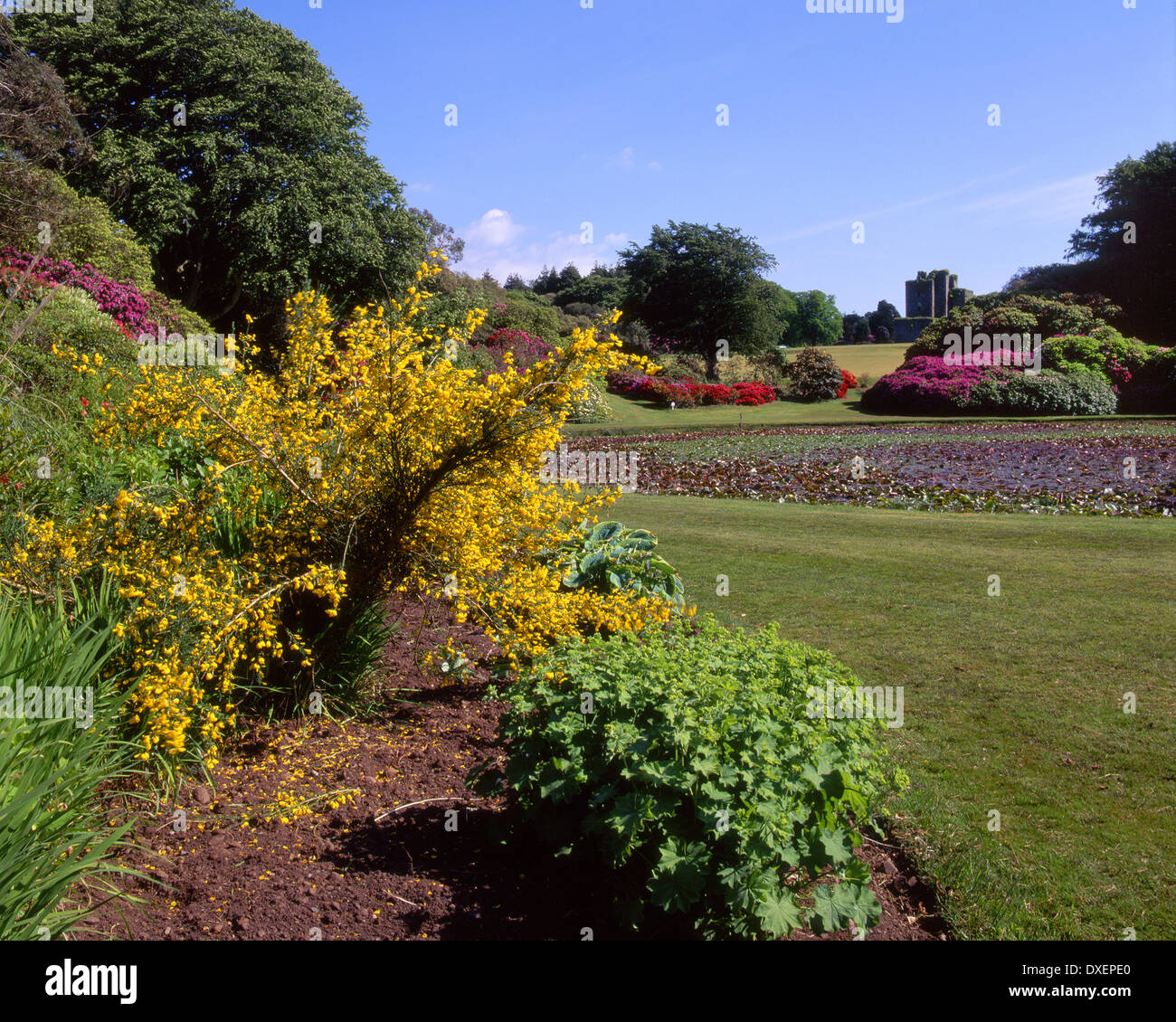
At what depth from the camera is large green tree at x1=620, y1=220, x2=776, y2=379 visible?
49656mm

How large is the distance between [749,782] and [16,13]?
3449cm

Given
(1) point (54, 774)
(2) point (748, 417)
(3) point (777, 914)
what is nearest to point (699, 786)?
(3) point (777, 914)

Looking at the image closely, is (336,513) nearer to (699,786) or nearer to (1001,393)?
(699,786)

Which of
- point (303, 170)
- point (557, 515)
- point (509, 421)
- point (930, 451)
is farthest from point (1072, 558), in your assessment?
point (303, 170)

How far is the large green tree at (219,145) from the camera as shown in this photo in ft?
82.8

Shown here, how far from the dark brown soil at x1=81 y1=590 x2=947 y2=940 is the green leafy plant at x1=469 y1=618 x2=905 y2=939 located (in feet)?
0.88

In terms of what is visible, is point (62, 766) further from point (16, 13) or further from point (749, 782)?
point (16, 13)

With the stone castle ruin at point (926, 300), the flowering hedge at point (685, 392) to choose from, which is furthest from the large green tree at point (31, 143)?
the stone castle ruin at point (926, 300)

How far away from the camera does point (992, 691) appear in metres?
5.38

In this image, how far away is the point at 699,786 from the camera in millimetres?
2785

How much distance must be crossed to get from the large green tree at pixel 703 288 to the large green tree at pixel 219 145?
25376mm

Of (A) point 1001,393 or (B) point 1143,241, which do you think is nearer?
(A) point 1001,393

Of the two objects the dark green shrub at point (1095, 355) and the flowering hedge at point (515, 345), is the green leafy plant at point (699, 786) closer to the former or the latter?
the flowering hedge at point (515, 345)

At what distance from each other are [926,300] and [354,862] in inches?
3323
